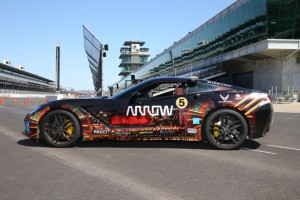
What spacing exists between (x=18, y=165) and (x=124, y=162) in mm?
1452

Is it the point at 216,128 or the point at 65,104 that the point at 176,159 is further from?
the point at 65,104

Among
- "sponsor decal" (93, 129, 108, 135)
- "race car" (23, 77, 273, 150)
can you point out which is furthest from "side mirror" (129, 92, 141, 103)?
"sponsor decal" (93, 129, 108, 135)

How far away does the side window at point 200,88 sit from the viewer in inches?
263

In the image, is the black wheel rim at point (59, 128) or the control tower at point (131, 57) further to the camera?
the control tower at point (131, 57)

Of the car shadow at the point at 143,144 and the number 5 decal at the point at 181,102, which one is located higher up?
the number 5 decal at the point at 181,102

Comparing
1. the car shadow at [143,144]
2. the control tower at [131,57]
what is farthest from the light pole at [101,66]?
the control tower at [131,57]

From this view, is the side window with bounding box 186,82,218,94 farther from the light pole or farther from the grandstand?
the grandstand

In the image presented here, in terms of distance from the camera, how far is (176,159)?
18.2ft

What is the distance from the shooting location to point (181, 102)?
6.57 meters

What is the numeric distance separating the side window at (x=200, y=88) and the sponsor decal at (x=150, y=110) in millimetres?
513

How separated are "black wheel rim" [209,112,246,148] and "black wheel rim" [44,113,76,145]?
247 centimetres

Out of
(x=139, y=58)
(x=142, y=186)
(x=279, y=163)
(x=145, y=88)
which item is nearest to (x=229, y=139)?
(x=279, y=163)

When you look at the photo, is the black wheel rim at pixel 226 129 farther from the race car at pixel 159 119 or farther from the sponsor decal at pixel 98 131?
the sponsor decal at pixel 98 131

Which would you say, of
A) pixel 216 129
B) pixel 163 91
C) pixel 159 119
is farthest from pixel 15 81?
pixel 216 129
